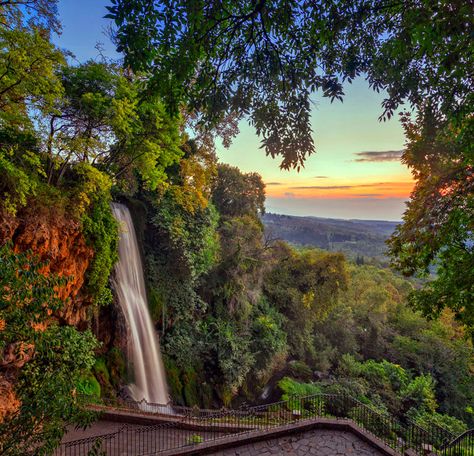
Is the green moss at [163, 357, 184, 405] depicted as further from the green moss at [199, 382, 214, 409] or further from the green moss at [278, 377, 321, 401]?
the green moss at [278, 377, 321, 401]

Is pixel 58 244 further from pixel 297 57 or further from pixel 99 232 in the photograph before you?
pixel 297 57

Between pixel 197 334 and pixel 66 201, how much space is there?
10.4m

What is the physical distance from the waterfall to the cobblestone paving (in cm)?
569

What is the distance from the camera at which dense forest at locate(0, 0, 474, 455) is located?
4.46 metres

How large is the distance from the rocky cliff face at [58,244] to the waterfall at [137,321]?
231 cm

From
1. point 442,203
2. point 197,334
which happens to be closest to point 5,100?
point 442,203

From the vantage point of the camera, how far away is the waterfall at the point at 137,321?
13406 mm

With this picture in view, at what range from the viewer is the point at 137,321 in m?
14.0

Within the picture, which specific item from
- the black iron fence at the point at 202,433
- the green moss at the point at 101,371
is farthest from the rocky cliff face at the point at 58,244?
the black iron fence at the point at 202,433

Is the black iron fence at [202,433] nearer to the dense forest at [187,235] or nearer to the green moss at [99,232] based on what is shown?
the dense forest at [187,235]

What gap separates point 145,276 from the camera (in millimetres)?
15805

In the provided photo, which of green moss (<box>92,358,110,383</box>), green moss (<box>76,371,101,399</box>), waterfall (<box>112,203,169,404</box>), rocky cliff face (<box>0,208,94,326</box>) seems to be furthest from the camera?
waterfall (<box>112,203,169,404</box>)

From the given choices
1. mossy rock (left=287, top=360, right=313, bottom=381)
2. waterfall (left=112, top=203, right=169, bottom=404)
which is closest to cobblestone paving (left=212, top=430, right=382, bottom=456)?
waterfall (left=112, top=203, right=169, bottom=404)

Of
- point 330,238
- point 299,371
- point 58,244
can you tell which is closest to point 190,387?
point 299,371
